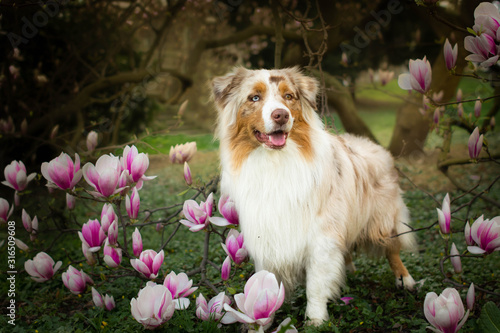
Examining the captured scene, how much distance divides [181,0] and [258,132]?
3.88 meters

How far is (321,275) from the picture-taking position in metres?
2.45

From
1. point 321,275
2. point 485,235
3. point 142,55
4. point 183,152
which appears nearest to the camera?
point 485,235

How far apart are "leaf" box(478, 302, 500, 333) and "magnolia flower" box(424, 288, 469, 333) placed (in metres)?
0.31

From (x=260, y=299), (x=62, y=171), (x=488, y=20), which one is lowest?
(x=260, y=299)

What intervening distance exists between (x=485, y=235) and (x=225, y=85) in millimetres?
1708

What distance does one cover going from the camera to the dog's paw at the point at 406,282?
9.75 ft

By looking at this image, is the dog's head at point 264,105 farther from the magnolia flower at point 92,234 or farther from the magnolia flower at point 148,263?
the magnolia flower at point 92,234

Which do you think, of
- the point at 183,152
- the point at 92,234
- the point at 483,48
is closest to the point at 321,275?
the point at 183,152

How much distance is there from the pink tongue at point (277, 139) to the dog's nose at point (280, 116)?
11 centimetres

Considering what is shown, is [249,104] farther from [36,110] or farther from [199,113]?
[199,113]

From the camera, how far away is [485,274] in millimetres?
3035

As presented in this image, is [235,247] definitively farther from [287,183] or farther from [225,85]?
[225,85]

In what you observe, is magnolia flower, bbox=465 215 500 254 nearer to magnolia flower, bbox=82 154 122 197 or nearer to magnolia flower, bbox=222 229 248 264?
magnolia flower, bbox=222 229 248 264


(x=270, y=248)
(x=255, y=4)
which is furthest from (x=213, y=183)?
(x=255, y=4)
